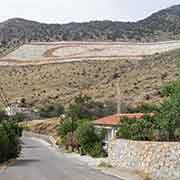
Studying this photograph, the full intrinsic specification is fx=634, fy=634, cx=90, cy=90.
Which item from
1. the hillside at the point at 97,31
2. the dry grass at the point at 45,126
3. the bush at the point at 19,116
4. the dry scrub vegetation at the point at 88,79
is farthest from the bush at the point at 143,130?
the hillside at the point at 97,31

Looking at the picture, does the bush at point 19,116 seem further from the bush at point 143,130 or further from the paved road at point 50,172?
the bush at point 143,130

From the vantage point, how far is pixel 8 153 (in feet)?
154

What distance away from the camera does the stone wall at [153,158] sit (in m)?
24.9

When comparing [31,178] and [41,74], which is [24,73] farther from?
[31,178]

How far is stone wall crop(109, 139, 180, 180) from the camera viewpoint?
980 inches

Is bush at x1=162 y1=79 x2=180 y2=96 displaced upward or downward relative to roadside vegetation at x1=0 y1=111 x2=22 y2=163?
upward

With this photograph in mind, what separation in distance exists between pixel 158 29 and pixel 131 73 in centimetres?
4569

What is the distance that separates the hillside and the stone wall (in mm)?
95663

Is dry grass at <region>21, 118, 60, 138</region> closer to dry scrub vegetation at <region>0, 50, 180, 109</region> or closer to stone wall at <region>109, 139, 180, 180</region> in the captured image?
A: dry scrub vegetation at <region>0, 50, 180, 109</region>

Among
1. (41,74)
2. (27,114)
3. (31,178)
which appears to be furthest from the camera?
(41,74)

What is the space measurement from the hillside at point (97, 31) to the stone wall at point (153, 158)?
95.7 metres

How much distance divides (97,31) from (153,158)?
396 ft

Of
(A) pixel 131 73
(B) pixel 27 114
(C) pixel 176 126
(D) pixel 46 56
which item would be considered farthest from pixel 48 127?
(C) pixel 176 126

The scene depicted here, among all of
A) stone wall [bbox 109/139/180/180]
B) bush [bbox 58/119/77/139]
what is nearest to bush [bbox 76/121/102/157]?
bush [bbox 58/119/77/139]
